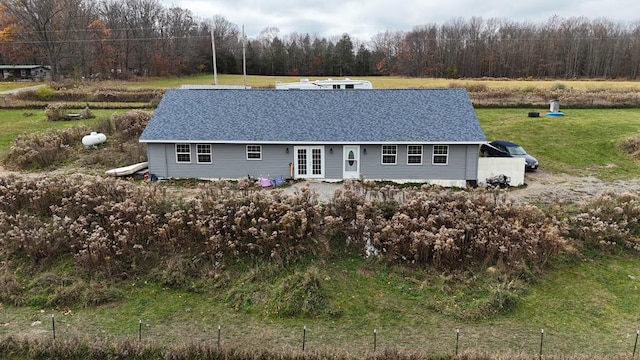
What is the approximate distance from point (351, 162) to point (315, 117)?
273cm

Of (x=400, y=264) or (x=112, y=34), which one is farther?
(x=112, y=34)

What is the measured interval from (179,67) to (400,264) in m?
71.3

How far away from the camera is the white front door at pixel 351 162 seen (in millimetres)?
20078

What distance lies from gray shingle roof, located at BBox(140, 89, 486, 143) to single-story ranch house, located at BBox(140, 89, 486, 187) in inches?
1.7

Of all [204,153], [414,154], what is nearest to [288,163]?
[204,153]

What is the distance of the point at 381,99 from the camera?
2220 cm

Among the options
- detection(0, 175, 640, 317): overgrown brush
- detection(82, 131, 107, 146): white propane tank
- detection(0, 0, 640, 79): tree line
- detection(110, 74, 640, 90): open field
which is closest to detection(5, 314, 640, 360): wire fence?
detection(0, 175, 640, 317): overgrown brush

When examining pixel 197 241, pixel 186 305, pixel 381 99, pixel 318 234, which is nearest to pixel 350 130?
pixel 381 99

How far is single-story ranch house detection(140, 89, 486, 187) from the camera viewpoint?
65.2 feet

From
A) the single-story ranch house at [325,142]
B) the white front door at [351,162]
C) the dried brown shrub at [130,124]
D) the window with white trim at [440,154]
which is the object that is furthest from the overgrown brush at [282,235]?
the dried brown shrub at [130,124]

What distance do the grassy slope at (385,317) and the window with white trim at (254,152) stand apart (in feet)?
26.7

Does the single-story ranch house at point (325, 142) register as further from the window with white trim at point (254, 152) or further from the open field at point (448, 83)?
the open field at point (448, 83)

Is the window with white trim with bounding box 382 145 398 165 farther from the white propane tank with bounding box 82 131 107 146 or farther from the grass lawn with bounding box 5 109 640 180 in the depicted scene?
the white propane tank with bounding box 82 131 107 146

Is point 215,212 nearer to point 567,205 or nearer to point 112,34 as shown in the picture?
point 567,205
